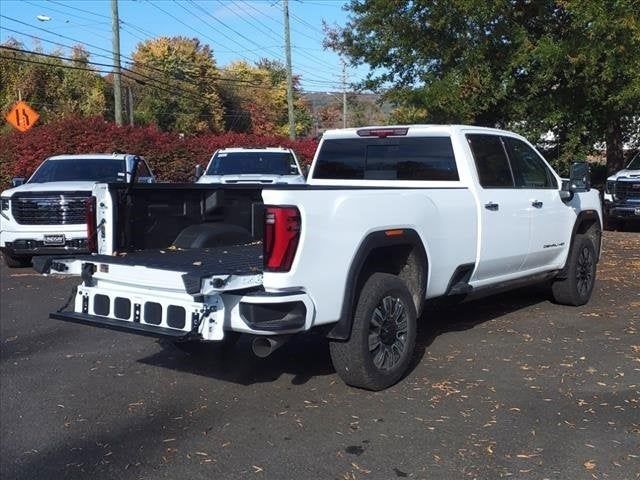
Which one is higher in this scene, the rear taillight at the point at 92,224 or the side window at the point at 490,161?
Answer: the side window at the point at 490,161

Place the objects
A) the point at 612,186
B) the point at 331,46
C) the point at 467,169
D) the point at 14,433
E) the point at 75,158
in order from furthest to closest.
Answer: the point at 331,46
the point at 612,186
the point at 75,158
the point at 467,169
the point at 14,433

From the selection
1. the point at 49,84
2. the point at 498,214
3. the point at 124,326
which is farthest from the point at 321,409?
the point at 49,84

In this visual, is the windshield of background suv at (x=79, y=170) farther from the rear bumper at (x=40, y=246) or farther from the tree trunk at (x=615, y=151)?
the tree trunk at (x=615, y=151)

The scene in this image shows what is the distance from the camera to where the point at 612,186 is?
17328mm

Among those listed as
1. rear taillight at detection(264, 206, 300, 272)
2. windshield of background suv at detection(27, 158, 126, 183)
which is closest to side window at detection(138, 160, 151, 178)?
windshield of background suv at detection(27, 158, 126, 183)

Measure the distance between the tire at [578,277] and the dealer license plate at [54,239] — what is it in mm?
7086

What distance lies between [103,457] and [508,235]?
4025 millimetres

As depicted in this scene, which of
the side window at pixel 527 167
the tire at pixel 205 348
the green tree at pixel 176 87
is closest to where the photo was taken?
the tire at pixel 205 348

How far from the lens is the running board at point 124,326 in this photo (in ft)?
15.2

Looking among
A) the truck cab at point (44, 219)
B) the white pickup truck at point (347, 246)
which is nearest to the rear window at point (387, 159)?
the white pickup truck at point (347, 246)

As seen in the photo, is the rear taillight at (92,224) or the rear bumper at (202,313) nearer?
the rear bumper at (202,313)

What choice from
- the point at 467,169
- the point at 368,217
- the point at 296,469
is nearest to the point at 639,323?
the point at 467,169

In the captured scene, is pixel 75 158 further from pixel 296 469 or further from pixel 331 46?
pixel 331 46

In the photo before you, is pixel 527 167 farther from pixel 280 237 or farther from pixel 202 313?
pixel 202 313
